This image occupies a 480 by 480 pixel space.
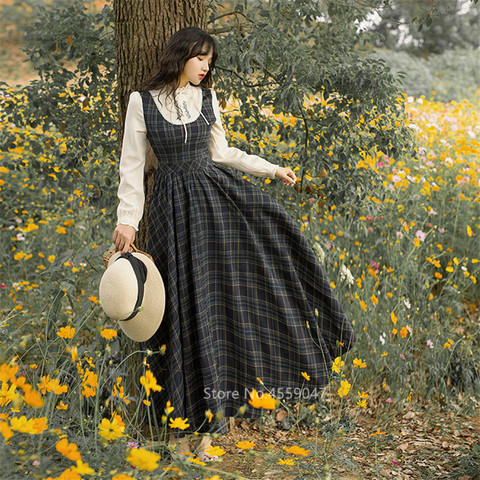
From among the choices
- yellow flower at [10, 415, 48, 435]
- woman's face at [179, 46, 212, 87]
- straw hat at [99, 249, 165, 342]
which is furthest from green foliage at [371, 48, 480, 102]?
yellow flower at [10, 415, 48, 435]

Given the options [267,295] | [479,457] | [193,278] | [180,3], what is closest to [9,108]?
[180,3]

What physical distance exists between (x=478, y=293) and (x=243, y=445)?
103 inches

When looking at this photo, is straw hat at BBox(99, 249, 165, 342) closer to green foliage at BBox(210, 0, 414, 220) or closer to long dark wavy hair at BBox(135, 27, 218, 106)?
long dark wavy hair at BBox(135, 27, 218, 106)

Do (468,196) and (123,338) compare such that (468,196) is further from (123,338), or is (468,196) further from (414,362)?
(123,338)

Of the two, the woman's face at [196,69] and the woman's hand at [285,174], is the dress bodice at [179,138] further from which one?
the woman's hand at [285,174]

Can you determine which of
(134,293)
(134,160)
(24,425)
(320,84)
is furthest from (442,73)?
(24,425)

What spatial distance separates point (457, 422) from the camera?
8.87 ft

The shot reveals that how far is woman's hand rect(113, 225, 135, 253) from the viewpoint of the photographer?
6.79 ft

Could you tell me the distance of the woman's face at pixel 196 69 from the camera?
2.14 meters

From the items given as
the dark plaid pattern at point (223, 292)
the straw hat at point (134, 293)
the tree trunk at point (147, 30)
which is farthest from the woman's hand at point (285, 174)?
the straw hat at point (134, 293)

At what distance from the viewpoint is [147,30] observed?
2.26m

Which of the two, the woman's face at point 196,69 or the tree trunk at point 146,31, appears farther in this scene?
the tree trunk at point 146,31

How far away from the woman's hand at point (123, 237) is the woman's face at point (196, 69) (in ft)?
1.91

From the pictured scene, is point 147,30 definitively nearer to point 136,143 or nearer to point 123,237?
point 136,143
